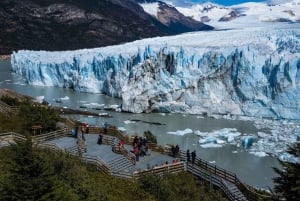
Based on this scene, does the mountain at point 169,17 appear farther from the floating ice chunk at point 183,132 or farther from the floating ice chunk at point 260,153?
the floating ice chunk at point 260,153

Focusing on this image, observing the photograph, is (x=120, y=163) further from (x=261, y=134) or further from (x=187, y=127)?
(x=187, y=127)

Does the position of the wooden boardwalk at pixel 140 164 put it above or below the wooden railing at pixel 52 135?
below

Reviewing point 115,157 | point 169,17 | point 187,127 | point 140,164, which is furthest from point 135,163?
point 169,17

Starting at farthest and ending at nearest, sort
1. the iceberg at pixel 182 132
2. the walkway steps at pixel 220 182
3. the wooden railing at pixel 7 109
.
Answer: the iceberg at pixel 182 132 → the wooden railing at pixel 7 109 → the walkway steps at pixel 220 182

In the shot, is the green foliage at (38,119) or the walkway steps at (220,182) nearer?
the walkway steps at (220,182)

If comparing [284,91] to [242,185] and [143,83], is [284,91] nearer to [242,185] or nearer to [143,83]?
[143,83]

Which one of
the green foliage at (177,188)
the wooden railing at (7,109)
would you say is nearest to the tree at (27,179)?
the green foliage at (177,188)

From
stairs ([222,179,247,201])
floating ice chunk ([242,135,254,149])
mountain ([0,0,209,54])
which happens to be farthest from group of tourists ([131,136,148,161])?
mountain ([0,0,209,54])

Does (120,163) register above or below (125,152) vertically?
below
